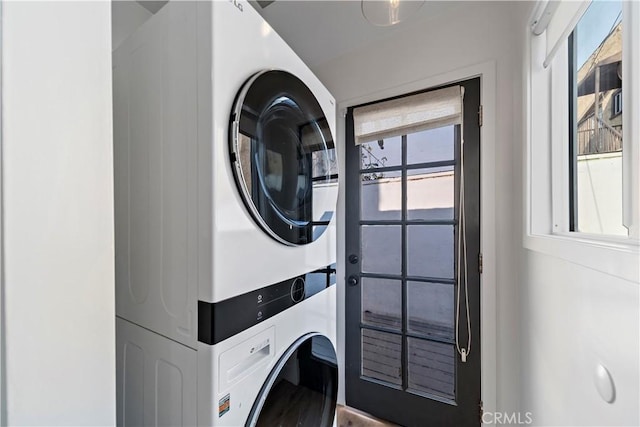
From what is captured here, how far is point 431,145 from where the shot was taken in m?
1.49

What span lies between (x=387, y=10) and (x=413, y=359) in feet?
5.77

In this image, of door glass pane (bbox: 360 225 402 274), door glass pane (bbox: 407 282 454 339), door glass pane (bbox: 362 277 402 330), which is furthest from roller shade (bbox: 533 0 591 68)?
door glass pane (bbox: 362 277 402 330)

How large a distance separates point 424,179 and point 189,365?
137 centimetres

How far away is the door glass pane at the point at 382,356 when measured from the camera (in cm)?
157

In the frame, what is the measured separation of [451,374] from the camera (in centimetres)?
144

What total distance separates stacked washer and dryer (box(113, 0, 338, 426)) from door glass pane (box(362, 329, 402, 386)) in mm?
762

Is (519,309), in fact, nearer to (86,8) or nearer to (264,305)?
(264,305)

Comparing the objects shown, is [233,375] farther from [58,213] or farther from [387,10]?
[387,10]

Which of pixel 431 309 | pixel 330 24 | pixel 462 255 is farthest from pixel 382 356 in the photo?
pixel 330 24

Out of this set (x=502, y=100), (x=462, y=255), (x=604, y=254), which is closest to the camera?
(x=604, y=254)

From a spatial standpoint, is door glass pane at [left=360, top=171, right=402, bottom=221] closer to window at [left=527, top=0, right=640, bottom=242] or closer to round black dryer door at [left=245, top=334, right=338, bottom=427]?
window at [left=527, top=0, right=640, bottom=242]

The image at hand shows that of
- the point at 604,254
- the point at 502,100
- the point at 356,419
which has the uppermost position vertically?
the point at 502,100

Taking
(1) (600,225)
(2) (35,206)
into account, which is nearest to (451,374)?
(1) (600,225)

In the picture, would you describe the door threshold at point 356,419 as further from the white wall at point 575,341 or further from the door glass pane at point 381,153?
the door glass pane at point 381,153
